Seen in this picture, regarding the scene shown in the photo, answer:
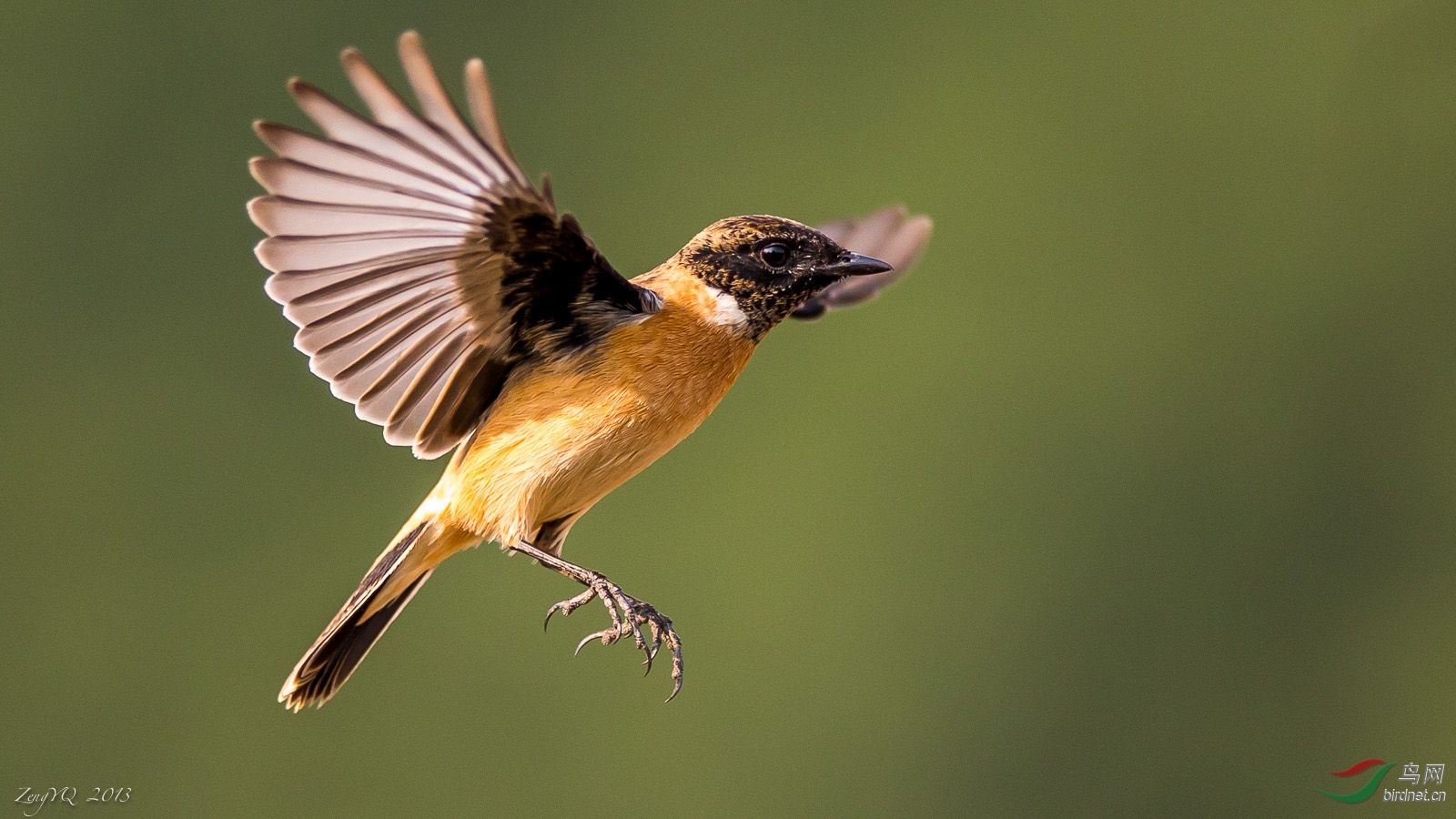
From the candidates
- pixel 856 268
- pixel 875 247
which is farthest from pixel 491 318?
pixel 875 247

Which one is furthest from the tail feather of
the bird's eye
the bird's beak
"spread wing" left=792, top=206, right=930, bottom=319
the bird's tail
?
"spread wing" left=792, top=206, right=930, bottom=319

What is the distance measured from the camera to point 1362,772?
42.8 ft

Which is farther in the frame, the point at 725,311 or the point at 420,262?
the point at 725,311

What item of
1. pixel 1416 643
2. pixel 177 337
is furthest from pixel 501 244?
pixel 1416 643

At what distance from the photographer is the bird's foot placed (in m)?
4.90

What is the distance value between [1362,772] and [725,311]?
979cm

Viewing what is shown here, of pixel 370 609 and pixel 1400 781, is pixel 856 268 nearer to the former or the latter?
pixel 370 609

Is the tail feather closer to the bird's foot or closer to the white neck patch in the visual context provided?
the bird's foot

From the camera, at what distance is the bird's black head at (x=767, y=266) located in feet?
18.0

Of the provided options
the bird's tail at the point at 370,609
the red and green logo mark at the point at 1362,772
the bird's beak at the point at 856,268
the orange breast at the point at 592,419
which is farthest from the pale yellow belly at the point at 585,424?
the red and green logo mark at the point at 1362,772

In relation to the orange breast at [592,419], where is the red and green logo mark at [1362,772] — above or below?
below

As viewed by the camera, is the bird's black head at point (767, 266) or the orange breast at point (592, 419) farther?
the bird's black head at point (767, 266)

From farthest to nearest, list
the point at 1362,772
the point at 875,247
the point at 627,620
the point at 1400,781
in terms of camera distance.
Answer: the point at 1362,772, the point at 1400,781, the point at 875,247, the point at 627,620

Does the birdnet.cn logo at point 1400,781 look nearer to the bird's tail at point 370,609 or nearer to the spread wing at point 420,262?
the bird's tail at point 370,609
